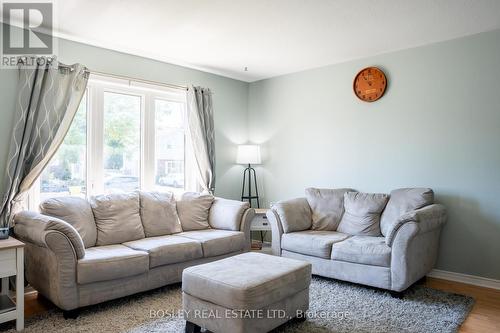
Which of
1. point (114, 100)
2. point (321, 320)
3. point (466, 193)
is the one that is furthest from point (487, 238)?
point (114, 100)

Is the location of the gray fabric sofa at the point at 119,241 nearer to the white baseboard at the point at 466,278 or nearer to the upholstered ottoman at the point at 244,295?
the upholstered ottoman at the point at 244,295

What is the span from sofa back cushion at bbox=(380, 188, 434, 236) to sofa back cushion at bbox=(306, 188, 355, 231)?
542 millimetres

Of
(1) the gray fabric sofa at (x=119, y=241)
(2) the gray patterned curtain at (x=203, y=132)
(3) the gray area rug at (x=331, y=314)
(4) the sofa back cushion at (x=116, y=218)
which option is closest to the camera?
(3) the gray area rug at (x=331, y=314)

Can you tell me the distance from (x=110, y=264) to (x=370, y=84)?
342 centimetres

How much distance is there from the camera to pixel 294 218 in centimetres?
412

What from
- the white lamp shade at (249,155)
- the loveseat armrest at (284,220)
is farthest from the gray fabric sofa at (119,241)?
the white lamp shade at (249,155)

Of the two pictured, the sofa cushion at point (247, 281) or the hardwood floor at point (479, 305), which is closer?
the sofa cushion at point (247, 281)

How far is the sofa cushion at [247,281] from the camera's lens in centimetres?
227

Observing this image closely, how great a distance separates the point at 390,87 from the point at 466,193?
1.42 metres

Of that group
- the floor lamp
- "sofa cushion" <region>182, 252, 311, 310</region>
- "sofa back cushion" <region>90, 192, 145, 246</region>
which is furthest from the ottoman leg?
the floor lamp

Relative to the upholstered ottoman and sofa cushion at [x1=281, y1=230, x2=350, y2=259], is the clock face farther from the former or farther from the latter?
the upholstered ottoman

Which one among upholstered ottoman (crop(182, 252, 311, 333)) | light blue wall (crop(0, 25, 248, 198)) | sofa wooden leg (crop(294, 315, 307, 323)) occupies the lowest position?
sofa wooden leg (crop(294, 315, 307, 323))

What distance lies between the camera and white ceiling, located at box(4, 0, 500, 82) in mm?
2947

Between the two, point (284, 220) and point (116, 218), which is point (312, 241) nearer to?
point (284, 220)
